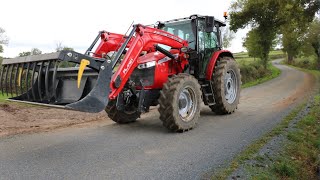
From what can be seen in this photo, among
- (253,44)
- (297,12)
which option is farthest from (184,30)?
(253,44)

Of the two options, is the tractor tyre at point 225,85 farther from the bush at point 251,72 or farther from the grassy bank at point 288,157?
the bush at point 251,72

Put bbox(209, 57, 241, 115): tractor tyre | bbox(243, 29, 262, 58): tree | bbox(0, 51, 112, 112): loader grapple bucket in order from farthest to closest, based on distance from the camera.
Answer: bbox(243, 29, 262, 58): tree → bbox(209, 57, 241, 115): tractor tyre → bbox(0, 51, 112, 112): loader grapple bucket

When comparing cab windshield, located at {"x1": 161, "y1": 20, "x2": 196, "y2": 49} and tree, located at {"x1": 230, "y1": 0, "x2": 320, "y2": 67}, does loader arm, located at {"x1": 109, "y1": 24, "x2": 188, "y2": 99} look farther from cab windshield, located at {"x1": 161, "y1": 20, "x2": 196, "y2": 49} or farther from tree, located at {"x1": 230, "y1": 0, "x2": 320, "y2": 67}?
tree, located at {"x1": 230, "y1": 0, "x2": 320, "y2": 67}

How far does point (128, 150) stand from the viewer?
19.0 ft

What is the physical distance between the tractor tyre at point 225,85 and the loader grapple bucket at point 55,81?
3.58 meters

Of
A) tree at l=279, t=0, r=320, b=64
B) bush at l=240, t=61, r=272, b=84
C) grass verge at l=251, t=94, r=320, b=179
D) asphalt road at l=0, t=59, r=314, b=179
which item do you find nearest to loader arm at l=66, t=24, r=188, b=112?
asphalt road at l=0, t=59, r=314, b=179

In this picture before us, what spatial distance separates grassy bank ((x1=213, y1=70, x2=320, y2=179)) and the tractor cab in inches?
95.6

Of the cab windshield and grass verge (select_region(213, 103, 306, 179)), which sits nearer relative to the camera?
grass verge (select_region(213, 103, 306, 179))

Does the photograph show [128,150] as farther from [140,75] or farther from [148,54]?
[148,54]

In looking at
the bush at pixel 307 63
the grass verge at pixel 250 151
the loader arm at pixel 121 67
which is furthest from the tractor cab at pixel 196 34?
A: the bush at pixel 307 63

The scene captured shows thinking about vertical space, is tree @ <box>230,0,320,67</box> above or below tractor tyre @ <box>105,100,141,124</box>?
above

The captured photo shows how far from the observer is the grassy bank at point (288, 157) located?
4.77 metres

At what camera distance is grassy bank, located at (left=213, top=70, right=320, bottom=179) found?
4.77 metres

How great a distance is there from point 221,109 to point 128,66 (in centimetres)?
354
